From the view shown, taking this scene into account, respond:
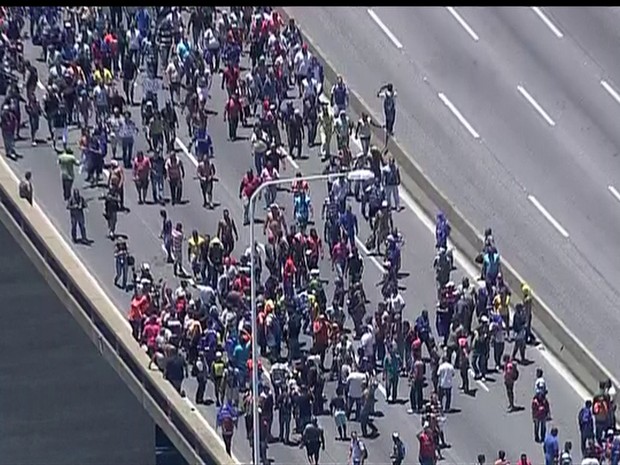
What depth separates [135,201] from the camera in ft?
125

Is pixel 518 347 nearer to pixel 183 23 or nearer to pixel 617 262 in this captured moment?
pixel 617 262

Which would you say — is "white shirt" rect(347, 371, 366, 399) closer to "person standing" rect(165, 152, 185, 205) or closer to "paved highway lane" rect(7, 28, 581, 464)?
"paved highway lane" rect(7, 28, 581, 464)

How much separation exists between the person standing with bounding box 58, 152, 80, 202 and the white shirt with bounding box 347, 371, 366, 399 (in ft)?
28.9

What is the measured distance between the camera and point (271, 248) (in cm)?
3534

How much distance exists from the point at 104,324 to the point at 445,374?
23.1 ft

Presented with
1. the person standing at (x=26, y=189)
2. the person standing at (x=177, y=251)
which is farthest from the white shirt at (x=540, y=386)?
the person standing at (x=26, y=189)

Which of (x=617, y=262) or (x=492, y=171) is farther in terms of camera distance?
(x=492, y=171)

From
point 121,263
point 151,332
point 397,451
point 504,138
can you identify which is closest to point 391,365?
point 397,451

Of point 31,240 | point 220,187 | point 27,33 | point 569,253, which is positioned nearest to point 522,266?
point 569,253

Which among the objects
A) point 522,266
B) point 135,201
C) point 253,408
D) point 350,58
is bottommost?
point 253,408

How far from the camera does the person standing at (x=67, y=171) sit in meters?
36.8

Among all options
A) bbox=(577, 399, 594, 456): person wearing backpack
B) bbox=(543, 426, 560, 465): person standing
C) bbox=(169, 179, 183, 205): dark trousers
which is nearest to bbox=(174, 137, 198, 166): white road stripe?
bbox=(169, 179, 183, 205): dark trousers

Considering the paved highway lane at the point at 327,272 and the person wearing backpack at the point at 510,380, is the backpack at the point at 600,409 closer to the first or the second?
the paved highway lane at the point at 327,272

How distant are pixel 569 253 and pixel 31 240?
11.8 metres
